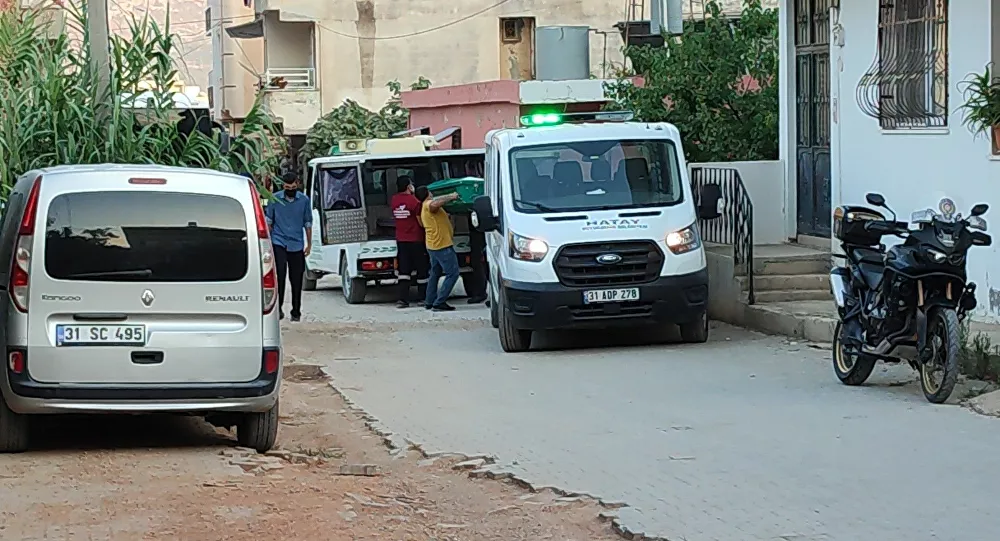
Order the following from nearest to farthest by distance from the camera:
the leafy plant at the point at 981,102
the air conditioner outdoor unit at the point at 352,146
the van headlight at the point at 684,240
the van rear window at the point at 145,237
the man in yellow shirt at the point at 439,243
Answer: the van rear window at the point at 145,237 < the leafy plant at the point at 981,102 < the van headlight at the point at 684,240 < the man in yellow shirt at the point at 439,243 < the air conditioner outdoor unit at the point at 352,146

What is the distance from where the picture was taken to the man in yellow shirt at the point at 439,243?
20000 millimetres

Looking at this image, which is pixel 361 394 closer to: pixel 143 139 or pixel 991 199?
pixel 143 139

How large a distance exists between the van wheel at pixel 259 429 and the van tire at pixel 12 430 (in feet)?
4.35

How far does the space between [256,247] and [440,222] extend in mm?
11011

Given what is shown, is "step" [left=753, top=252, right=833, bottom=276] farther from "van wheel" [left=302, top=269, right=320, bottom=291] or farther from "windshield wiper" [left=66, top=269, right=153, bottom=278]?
"van wheel" [left=302, top=269, right=320, bottom=291]

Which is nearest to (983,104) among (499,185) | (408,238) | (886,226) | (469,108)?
(886,226)

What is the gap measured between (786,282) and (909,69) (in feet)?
9.14

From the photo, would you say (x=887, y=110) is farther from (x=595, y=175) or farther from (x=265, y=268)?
(x=265, y=268)

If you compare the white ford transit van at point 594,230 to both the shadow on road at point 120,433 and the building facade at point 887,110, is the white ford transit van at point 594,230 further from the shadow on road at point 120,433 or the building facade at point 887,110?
the shadow on road at point 120,433

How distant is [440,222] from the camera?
20.2 meters

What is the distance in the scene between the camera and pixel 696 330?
15.2 metres

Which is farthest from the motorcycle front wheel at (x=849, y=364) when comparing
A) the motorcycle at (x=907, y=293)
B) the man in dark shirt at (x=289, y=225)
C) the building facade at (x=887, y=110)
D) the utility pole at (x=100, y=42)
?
the man in dark shirt at (x=289, y=225)

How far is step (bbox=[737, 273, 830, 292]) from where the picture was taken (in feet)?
55.1

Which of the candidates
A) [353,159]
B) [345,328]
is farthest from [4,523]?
[353,159]
